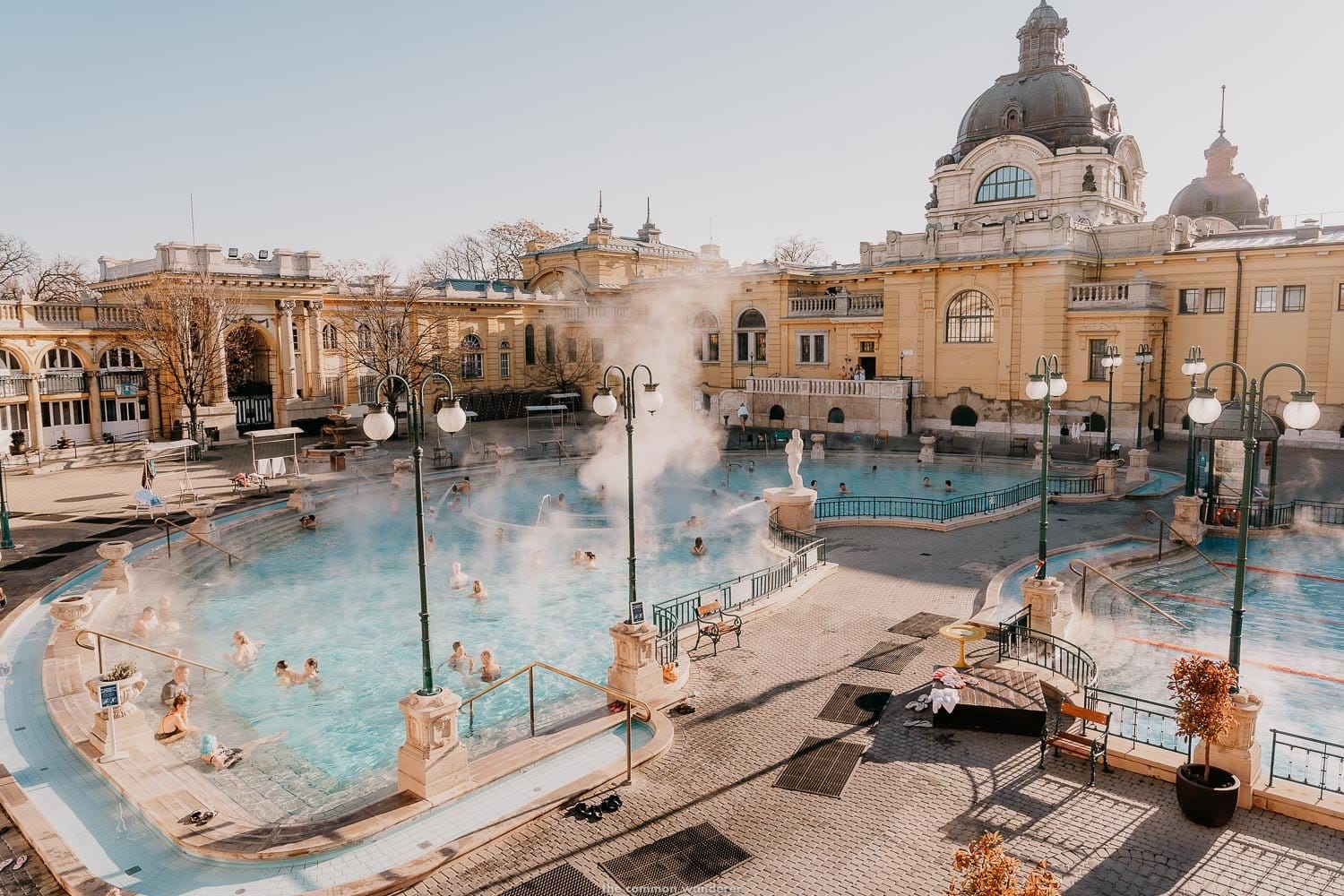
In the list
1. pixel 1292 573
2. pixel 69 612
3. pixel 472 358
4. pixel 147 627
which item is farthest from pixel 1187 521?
pixel 472 358

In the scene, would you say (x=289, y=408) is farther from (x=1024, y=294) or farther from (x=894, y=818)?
(x=894, y=818)

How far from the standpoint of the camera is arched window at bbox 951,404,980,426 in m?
41.8

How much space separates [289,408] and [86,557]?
24106 millimetres

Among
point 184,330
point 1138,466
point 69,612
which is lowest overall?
point 69,612

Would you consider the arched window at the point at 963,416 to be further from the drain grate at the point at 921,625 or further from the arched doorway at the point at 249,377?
the arched doorway at the point at 249,377

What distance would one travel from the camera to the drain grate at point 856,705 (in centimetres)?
1228

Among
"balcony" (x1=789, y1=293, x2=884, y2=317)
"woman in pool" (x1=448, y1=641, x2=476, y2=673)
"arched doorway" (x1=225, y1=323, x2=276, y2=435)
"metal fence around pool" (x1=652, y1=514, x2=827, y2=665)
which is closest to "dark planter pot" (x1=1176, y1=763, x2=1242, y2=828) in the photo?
"metal fence around pool" (x1=652, y1=514, x2=827, y2=665)

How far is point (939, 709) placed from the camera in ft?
39.2

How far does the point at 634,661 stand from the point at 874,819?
4.10m

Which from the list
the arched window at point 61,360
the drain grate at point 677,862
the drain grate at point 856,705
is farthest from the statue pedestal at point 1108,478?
the arched window at point 61,360

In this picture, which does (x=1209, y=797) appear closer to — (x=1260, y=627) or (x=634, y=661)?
(x=634, y=661)

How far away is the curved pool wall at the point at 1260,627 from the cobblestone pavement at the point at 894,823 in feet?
8.24

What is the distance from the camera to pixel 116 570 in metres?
19.5

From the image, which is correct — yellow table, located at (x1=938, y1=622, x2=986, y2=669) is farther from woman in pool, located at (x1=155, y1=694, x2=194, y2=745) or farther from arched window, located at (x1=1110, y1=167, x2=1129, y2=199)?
arched window, located at (x1=1110, y1=167, x2=1129, y2=199)
